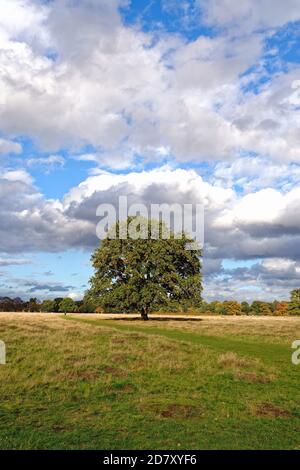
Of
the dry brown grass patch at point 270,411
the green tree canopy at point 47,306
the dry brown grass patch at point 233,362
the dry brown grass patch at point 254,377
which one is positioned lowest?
the dry brown grass patch at point 270,411

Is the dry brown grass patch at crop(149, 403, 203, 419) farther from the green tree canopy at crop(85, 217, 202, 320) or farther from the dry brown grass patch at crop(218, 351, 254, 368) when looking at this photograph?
the green tree canopy at crop(85, 217, 202, 320)

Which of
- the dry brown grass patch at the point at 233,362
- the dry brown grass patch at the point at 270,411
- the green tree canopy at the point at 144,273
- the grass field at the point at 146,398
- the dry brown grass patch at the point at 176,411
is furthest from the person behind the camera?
the green tree canopy at the point at 144,273

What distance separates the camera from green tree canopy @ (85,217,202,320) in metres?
68.4

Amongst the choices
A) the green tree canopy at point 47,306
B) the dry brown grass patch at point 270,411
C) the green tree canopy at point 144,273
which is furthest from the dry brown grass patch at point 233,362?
the green tree canopy at point 47,306

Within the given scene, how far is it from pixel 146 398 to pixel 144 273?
5322cm

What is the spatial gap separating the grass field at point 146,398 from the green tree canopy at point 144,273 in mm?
37680

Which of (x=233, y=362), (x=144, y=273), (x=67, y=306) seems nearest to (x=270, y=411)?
(x=233, y=362)

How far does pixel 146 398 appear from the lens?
17.2m

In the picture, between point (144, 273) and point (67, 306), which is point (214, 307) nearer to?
point (67, 306)

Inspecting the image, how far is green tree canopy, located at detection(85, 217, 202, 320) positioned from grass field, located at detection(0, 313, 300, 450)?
3768 cm

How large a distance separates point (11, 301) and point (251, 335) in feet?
481

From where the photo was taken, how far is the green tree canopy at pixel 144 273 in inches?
2692

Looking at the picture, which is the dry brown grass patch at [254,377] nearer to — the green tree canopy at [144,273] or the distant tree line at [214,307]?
the green tree canopy at [144,273]

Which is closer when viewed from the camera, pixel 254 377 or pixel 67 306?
pixel 254 377
